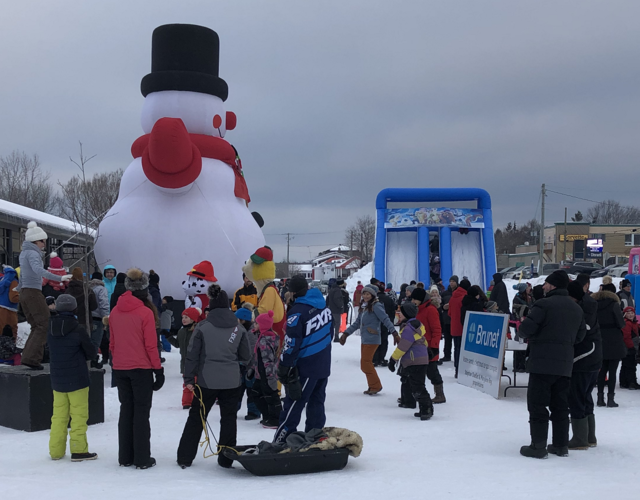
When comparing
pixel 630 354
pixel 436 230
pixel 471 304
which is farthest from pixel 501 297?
pixel 436 230

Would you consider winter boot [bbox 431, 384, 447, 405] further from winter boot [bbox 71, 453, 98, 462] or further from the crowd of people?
winter boot [bbox 71, 453, 98, 462]

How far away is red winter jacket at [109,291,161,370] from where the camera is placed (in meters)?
5.22

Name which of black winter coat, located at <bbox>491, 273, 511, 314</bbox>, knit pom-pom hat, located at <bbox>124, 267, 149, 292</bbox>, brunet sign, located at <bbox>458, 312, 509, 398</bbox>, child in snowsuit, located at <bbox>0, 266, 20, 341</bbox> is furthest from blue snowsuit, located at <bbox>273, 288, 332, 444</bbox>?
black winter coat, located at <bbox>491, 273, 511, 314</bbox>

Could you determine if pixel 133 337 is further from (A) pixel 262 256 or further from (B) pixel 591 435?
(B) pixel 591 435

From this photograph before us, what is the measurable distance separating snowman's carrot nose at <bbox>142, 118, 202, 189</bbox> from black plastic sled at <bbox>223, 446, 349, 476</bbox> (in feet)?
29.0

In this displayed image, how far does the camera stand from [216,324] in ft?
17.3

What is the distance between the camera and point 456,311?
10.9 metres

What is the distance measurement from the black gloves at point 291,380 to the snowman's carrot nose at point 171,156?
27.4 ft

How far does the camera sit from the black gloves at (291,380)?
18.4 ft

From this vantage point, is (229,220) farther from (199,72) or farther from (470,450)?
(470,450)

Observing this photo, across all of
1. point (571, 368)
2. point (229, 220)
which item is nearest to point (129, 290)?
point (571, 368)

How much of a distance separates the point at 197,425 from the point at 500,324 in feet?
17.5

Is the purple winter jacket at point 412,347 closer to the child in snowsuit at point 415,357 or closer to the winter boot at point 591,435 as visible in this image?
the child in snowsuit at point 415,357

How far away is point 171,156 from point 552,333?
30.4ft
